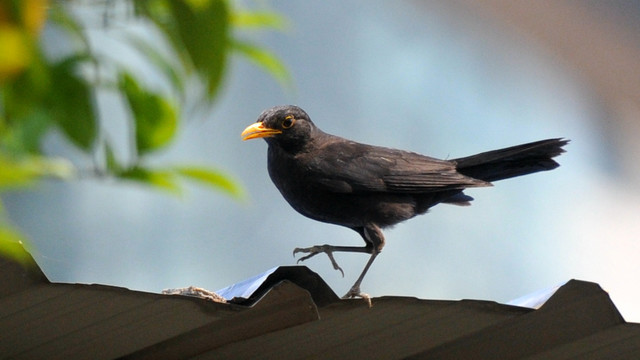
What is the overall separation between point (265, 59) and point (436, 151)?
19.1 ft

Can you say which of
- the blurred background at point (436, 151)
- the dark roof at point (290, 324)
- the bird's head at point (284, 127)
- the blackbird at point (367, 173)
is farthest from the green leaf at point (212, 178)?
the blurred background at point (436, 151)

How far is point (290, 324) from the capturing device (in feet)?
5.05

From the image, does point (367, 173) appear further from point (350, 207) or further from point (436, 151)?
point (436, 151)

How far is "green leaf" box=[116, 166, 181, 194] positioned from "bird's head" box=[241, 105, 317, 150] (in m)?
2.84

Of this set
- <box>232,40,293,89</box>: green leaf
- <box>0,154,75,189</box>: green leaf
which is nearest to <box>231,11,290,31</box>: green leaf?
<box>232,40,293,89</box>: green leaf

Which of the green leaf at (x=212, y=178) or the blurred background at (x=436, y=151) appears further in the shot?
the blurred background at (x=436, y=151)

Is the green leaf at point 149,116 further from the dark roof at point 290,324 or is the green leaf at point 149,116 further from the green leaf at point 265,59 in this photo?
the dark roof at point 290,324

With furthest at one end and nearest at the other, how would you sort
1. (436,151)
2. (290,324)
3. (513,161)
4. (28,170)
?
(436,151), (513,161), (290,324), (28,170)

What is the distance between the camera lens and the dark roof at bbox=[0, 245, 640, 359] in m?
1.41

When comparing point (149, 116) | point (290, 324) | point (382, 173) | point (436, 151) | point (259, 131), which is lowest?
point (290, 324)

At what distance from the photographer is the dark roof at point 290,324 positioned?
1406 millimetres

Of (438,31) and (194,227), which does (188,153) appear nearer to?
(194,227)

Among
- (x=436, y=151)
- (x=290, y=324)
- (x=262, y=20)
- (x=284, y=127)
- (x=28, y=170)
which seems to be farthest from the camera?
(x=436, y=151)

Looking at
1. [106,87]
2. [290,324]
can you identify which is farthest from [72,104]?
[290,324]
